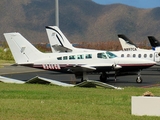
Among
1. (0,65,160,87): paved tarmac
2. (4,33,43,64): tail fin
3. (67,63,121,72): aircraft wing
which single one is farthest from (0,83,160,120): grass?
(4,33,43,64): tail fin

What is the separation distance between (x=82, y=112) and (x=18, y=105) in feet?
7.30

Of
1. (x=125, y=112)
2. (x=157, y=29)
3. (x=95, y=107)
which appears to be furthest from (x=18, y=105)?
(x=157, y=29)


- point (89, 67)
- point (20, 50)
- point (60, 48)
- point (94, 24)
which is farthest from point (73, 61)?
point (94, 24)

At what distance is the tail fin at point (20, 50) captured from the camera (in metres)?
32.2

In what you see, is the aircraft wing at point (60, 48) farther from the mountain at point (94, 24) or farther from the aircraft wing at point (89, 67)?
the mountain at point (94, 24)

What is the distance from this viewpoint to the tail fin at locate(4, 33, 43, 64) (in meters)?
32.2

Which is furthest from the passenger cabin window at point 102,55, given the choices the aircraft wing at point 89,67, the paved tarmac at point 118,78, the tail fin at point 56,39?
the tail fin at point 56,39

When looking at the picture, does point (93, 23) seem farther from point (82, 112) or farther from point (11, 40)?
point (82, 112)

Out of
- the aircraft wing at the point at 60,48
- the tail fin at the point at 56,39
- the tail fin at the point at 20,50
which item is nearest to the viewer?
the tail fin at the point at 20,50

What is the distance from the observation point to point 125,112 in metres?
13.8

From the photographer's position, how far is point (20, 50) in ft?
106

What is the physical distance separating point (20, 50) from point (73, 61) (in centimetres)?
310

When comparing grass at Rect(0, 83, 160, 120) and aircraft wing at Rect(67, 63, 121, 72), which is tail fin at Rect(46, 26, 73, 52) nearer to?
aircraft wing at Rect(67, 63, 121, 72)

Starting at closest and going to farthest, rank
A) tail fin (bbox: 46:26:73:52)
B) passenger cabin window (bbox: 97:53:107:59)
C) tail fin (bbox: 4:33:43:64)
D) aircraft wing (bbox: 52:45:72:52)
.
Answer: passenger cabin window (bbox: 97:53:107:59)
tail fin (bbox: 4:33:43:64)
aircraft wing (bbox: 52:45:72:52)
tail fin (bbox: 46:26:73:52)
